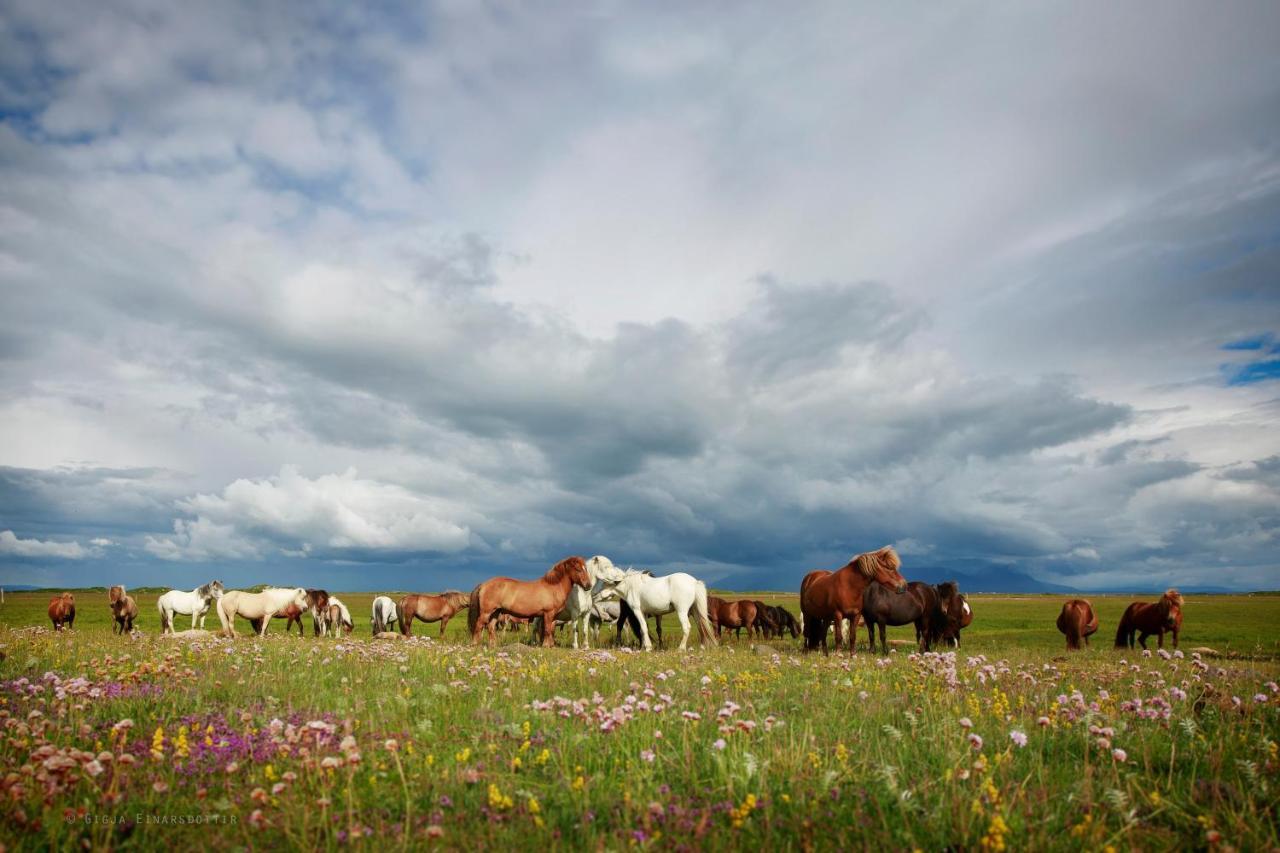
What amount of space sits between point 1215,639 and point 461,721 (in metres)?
40.5

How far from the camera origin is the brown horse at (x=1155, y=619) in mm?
25219

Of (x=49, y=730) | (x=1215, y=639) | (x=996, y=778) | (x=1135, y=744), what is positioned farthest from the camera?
(x=1215, y=639)

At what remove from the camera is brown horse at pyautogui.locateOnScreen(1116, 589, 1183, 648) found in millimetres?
25219

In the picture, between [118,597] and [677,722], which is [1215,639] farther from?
[118,597]

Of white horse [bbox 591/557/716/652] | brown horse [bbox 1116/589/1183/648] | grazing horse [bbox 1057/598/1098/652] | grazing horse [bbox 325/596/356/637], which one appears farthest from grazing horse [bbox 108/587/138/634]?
brown horse [bbox 1116/589/1183/648]

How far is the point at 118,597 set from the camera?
33.9 m

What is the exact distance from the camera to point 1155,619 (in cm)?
2605

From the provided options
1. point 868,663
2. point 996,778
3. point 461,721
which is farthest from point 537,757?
point 868,663

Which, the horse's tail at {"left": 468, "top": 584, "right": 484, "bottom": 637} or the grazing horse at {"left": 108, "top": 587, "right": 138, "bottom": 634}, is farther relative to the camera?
the grazing horse at {"left": 108, "top": 587, "right": 138, "bottom": 634}

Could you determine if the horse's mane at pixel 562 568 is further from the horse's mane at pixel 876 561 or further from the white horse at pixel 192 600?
the white horse at pixel 192 600

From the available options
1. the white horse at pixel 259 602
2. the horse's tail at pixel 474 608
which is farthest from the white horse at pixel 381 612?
the horse's tail at pixel 474 608

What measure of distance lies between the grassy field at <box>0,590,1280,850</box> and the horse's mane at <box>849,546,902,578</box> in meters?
9.77

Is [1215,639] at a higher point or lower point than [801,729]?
lower

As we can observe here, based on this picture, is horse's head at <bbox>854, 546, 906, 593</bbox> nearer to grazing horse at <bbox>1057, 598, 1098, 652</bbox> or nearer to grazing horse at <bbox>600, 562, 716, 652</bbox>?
grazing horse at <bbox>600, 562, 716, 652</bbox>
